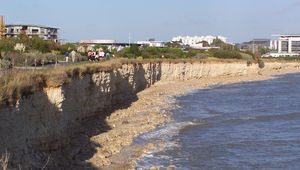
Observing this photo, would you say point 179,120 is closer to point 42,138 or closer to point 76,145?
point 76,145

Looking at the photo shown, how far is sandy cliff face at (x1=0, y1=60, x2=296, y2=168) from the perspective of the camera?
1016 centimetres

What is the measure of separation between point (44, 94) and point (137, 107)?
1351 cm

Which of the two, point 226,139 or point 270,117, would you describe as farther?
point 270,117

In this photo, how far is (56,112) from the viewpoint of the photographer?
13234 millimetres

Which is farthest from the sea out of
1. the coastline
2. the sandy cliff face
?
the sandy cliff face

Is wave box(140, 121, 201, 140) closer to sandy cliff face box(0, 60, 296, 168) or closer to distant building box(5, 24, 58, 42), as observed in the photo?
sandy cliff face box(0, 60, 296, 168)

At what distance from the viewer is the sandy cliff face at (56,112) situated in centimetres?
1016

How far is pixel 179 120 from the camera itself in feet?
70.4

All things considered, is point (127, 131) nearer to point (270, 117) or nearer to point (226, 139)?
point (226, 139)

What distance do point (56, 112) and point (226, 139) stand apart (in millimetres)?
7296

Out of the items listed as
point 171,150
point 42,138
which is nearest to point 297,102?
point 171,150

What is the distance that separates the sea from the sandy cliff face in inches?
110

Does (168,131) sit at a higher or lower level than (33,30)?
lower

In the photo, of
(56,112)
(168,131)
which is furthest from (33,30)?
(56,112)
